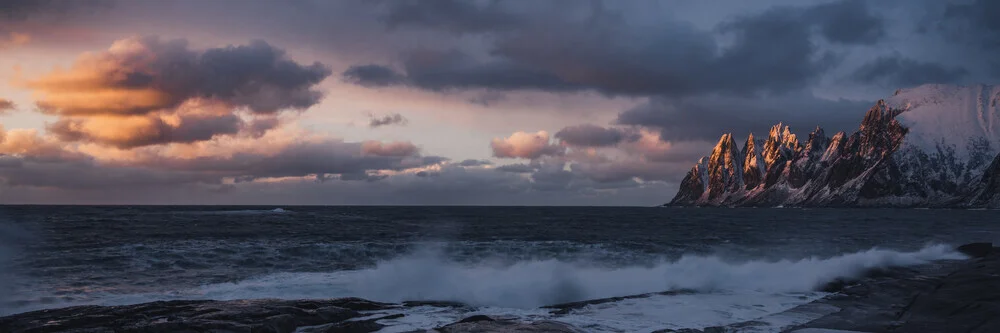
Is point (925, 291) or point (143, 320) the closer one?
point (143, 320)

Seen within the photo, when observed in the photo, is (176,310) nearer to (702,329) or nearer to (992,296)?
(702,329)

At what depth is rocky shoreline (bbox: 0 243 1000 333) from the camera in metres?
12.1

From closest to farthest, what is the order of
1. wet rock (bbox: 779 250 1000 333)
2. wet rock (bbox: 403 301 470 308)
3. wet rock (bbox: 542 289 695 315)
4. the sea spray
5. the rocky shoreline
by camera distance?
1. the rocky shoreline
2. wet rock (bbox: 779 250 1000 333)
3. wet rock (bbox: 542 289 695 315)
4. wet rock (bbox: 403 301 470 308)
5. the sea spray

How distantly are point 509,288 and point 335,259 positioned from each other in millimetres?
14158

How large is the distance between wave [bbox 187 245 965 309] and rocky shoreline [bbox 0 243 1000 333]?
251 cm

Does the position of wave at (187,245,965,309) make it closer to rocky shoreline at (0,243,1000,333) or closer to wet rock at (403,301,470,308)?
wet rock at (403,301,470,308)

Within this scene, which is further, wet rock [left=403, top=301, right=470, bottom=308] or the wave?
the wave

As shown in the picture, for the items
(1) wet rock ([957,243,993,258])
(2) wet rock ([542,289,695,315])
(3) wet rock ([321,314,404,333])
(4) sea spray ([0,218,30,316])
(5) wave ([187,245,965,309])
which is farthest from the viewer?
(1) wet rock ([957,243,993,258])

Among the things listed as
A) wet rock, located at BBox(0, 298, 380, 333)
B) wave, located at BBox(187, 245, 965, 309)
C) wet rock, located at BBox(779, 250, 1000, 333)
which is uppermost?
wet rock, located at BBox(0, 298, 380, 333)

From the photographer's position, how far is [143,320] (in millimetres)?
12359

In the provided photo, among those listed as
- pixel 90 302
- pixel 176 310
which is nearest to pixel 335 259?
pixel 90 302

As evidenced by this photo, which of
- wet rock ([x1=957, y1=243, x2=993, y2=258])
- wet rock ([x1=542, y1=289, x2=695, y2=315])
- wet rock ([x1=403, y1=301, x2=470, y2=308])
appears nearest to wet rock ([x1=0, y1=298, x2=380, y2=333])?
wet rock ([x1=403, y1=301, x2=470, y2=308])

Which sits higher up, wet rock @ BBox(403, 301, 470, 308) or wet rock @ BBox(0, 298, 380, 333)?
wet rock @ BBox(0, 298, 380, 333)

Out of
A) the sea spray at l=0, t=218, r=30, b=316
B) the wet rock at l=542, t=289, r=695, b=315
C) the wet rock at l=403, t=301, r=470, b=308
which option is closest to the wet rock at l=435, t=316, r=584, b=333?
the wet rock at l=542, t=289, r=695, b=315
